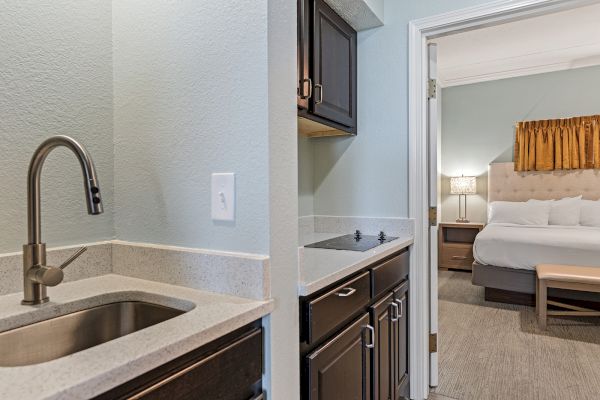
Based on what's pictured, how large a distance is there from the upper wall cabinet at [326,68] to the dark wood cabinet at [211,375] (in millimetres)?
1097

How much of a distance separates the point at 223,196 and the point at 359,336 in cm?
79

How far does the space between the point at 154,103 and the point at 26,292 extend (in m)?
0.60

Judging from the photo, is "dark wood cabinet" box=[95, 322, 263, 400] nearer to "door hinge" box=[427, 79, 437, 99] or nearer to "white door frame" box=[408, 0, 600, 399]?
"white door frame" box=[408, 0, 600, 399]

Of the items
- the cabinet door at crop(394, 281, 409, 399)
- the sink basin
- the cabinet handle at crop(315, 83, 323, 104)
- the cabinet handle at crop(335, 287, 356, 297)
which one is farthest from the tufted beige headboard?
the sink basin

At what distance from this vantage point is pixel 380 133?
2.11 m

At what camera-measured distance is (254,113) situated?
0.93 metres

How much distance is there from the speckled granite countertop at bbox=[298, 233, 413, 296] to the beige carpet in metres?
1.12

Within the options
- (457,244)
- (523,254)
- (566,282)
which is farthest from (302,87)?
(457,244)

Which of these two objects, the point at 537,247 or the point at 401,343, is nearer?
the point at 401,343

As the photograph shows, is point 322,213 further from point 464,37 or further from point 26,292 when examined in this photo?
point 464,37

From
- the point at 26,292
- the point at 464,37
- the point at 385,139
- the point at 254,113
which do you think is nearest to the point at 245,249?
the point at 254,113

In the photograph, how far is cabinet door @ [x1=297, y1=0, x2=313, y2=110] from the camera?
1.63 metres

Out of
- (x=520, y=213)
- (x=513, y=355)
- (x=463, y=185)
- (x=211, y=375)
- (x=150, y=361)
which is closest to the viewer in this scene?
(x=150, y=361)

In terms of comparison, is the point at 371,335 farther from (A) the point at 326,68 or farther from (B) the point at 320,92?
(A) the point at 326,68
